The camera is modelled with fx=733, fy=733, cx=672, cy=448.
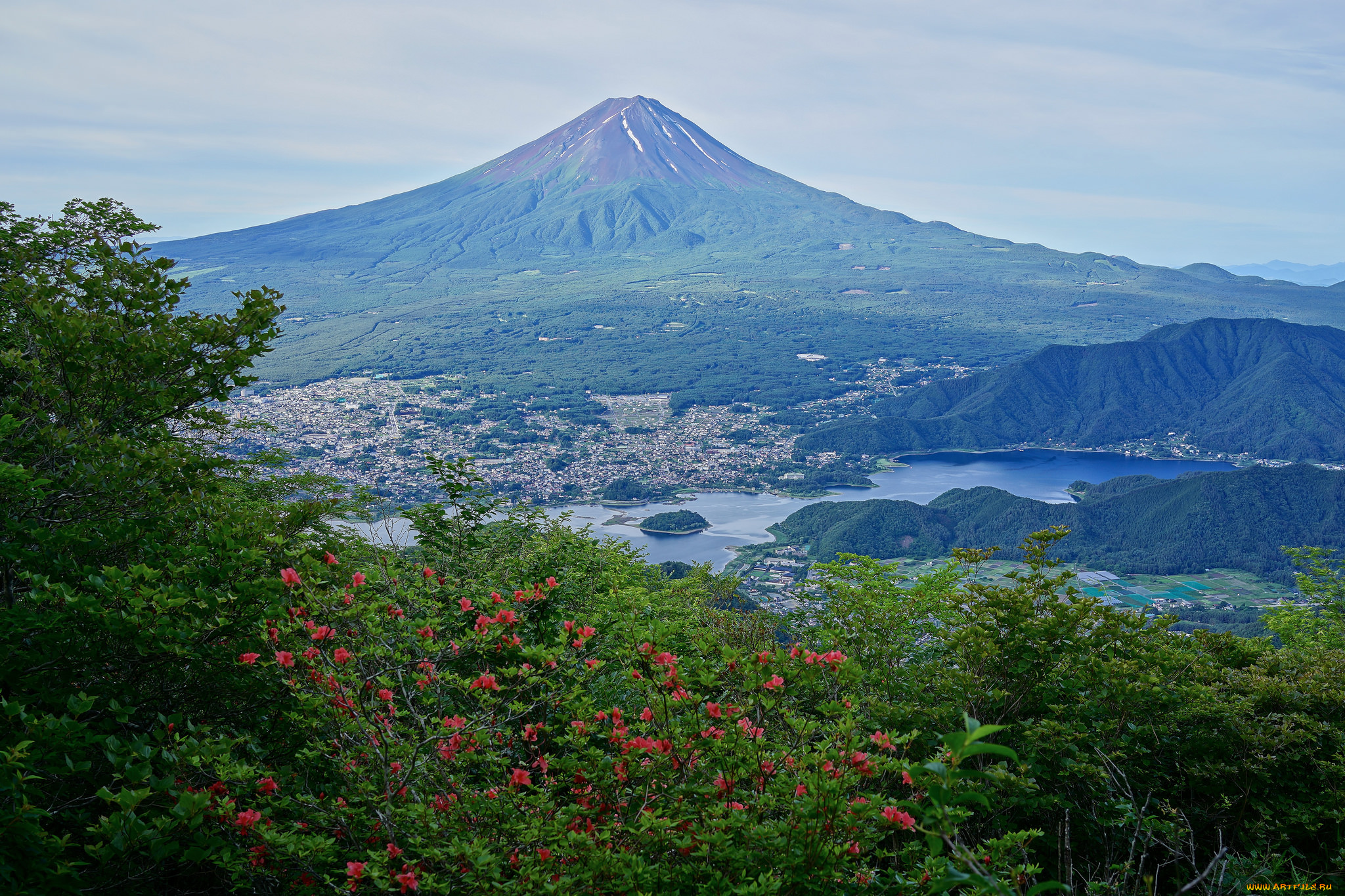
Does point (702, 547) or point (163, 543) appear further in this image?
point (702, 547)

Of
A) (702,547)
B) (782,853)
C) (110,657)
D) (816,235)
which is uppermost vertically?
(816,235)

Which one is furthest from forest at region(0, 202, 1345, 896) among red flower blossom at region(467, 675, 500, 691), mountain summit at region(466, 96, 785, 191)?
mountain summit at region(466, 96, 785, 191)

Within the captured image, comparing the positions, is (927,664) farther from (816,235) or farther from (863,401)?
(816,235)

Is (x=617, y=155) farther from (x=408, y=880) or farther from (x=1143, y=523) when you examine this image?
(x=408, y=880)

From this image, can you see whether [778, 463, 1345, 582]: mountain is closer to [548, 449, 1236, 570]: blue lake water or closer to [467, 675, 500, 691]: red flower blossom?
[548, 449, 1236, 570]: blue lake water

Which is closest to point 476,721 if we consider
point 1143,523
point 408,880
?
point 408,880

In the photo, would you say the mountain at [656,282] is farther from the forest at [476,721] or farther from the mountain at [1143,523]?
the forest at [476,721]

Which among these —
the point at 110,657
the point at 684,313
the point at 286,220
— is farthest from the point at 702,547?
the point at 286,220
